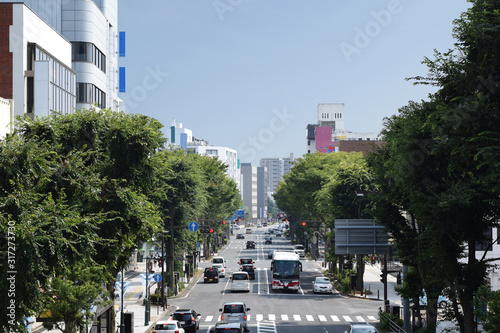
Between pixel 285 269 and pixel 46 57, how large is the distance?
29873 millimetres

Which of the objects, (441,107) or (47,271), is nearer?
(47,271)

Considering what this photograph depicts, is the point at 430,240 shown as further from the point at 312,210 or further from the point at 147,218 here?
the point at 312,210

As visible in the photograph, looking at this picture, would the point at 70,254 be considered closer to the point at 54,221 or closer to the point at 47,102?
the point at 54,221

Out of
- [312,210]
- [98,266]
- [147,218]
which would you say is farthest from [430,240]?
[312,210]

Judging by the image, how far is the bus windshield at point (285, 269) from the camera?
61.5 metres

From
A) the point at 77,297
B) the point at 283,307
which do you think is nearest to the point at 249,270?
the point at 283,307

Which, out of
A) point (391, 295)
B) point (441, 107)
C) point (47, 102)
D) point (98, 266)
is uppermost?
point (47, 102)

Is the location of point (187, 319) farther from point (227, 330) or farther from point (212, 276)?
point (212, 276)

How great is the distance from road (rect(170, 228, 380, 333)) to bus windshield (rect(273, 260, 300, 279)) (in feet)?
5.68

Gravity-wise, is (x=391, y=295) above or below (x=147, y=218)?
below

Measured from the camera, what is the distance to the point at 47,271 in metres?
16.6

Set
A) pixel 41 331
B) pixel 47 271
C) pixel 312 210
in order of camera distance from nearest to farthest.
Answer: pixel 47 271 → pixel 41 331 → pixel 312 210

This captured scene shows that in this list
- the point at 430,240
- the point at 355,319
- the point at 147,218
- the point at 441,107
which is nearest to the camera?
the point at 441,107

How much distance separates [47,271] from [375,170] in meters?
19.4
